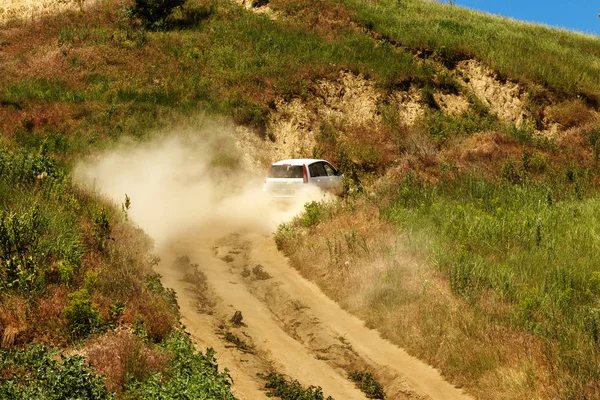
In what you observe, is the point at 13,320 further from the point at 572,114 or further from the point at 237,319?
the point at 572,114

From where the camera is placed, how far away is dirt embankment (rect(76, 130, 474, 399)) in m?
10.1

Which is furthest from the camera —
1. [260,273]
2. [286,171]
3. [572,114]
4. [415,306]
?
[572,114]

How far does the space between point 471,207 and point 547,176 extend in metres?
5.64

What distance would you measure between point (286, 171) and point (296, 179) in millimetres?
672

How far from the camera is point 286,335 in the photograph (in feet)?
38.5

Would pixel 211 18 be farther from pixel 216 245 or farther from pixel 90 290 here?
pixel 90 290

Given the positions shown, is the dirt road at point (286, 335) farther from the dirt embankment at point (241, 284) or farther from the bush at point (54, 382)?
the bush at point (54, 382)

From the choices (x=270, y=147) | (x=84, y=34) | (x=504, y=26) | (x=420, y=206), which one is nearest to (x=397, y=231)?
(x=420, y=206)

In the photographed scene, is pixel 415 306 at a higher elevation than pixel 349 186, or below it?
higher

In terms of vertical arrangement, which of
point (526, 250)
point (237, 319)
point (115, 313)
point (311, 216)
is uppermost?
point (115, 313)

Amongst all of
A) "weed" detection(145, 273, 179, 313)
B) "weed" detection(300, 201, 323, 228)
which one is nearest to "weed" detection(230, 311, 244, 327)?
"weed" detection(145, 273, 179, 313)

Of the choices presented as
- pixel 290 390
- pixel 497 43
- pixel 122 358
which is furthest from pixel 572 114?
pixel 122 358

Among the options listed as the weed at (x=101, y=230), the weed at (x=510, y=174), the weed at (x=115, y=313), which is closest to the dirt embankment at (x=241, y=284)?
the weed at (x=115, y=313)

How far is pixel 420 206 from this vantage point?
52.9ft
